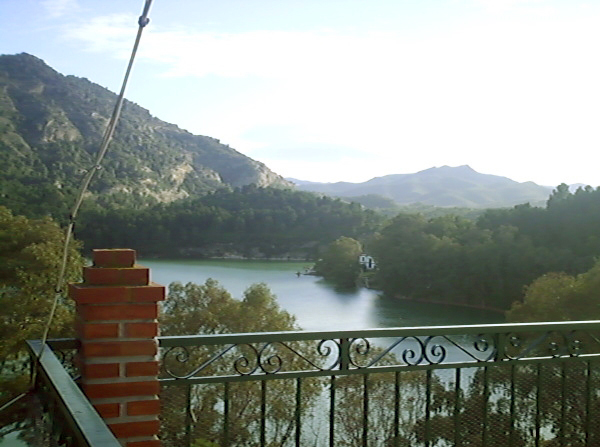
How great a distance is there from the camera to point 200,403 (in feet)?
38.1

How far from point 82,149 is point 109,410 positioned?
118ft

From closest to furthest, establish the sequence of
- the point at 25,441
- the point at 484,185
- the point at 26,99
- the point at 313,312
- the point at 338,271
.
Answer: the point at 25,441 → the point at 313,312 → the point at 338,271 → the point at 26,99 → the point at 484,185

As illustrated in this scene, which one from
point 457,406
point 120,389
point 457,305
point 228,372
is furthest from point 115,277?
point 457,305

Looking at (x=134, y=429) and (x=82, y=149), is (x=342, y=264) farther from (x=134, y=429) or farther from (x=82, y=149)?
(x=134, y=429)

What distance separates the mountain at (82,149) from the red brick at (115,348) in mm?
20477

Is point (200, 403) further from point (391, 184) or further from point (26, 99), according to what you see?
point (391, 184)

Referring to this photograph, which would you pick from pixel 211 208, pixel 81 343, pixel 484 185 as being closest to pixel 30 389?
pixel 81 343

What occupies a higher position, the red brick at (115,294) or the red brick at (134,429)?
the red brick at (115,294)

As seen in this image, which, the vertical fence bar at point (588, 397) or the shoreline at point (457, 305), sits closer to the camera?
the vertical fence bar at point (588, 397)

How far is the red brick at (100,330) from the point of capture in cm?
168

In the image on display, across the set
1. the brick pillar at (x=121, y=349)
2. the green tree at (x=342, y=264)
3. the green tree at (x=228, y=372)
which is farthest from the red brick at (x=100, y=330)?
the green tree at (x=342, y=264)

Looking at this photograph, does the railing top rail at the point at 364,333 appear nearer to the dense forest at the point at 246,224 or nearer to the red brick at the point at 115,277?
the red brick at the point at 115,277

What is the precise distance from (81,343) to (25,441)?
36 cm

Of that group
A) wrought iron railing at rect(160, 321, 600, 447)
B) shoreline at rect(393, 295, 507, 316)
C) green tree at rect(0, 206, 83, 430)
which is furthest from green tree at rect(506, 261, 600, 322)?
shoreline at rect(393, 295, 507, 316)
